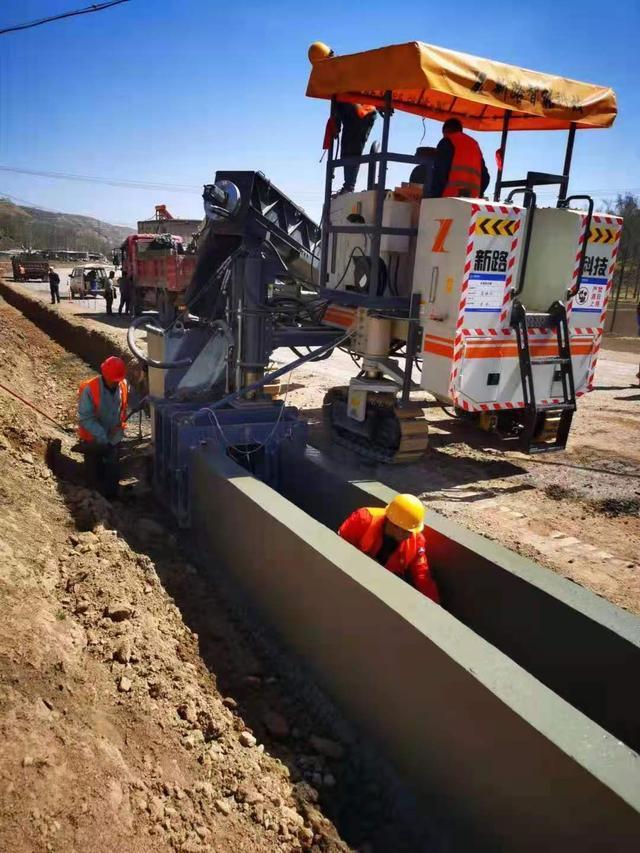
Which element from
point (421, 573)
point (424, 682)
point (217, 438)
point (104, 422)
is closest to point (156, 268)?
point (104, 422)

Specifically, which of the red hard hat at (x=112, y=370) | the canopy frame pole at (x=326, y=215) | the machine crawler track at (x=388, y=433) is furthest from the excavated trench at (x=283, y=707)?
the canopy frame pole at (x=326, y=215)

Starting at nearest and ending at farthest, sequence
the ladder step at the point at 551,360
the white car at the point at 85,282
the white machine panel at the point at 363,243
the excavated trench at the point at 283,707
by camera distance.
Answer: the excavated trench at the point at 283,707 → the white machine panel at the point at 363,243 → the ladder step at the point at 551,360 → the white car at the point at 85,282

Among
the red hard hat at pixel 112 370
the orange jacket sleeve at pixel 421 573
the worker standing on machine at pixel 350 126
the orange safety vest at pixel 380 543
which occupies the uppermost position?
the worker standing on machine at pixel 350 126

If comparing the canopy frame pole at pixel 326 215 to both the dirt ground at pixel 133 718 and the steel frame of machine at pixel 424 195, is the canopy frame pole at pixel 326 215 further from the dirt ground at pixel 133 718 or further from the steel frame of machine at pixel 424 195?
the dirt ground at pixel 133 718

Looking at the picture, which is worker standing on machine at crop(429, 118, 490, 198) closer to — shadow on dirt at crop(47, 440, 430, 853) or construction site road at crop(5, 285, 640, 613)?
construction site road at crop(5, 285, 640, 613)

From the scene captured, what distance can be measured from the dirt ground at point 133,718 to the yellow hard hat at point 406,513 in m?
1.24

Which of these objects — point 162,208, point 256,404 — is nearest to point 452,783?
point 256,404

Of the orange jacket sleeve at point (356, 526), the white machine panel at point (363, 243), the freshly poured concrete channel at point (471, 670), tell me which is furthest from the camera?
the white machine panel at point (363, 243)

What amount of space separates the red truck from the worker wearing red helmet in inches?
420

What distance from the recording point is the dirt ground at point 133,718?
2379 mm

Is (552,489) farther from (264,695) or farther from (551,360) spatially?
(264,695)

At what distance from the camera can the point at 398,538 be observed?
3861 mm

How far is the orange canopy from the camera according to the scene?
5.46 meters

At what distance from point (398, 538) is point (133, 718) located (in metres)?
1.72
